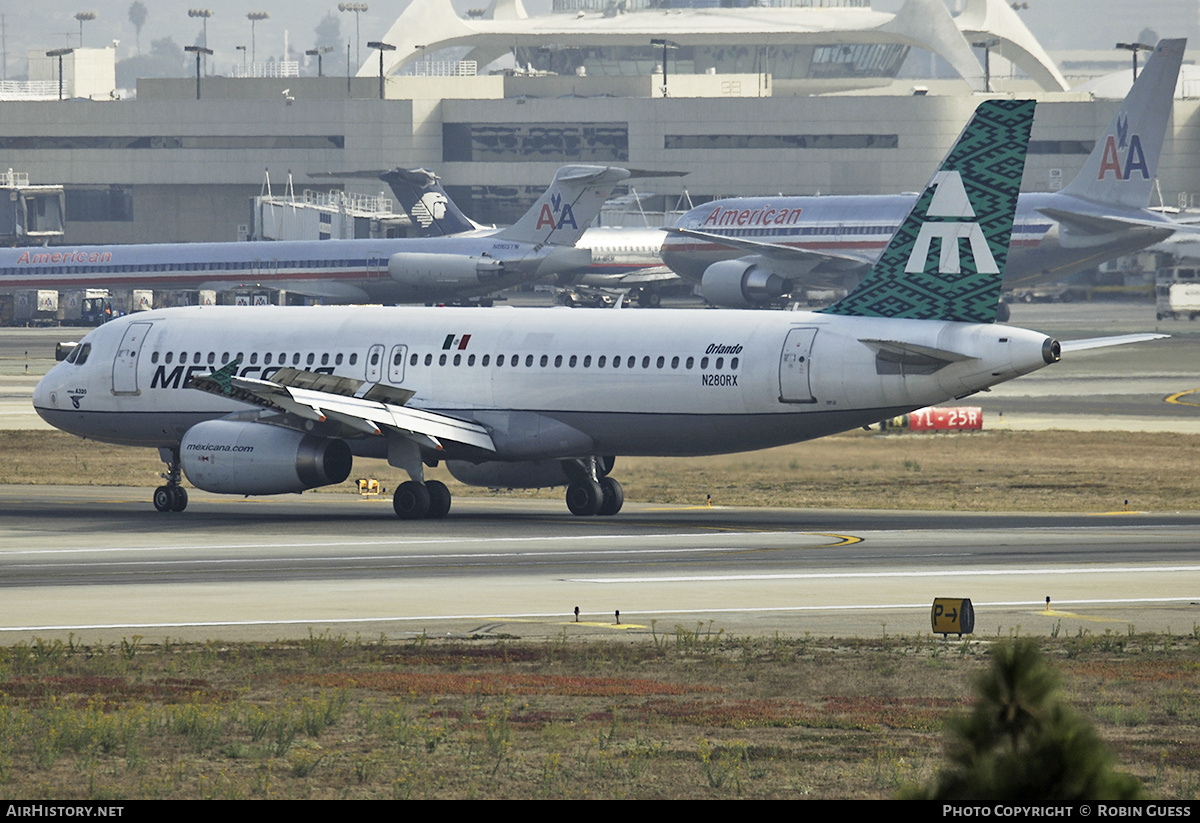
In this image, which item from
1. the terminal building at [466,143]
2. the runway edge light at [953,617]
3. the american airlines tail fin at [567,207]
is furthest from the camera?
the terminal building at [466,143]

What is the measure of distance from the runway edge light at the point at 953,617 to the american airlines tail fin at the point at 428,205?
113 meters

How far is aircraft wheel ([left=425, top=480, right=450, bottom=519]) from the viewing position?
3947 centimetres

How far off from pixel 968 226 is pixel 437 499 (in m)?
13.3

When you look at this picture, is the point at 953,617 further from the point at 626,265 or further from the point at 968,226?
the point at 626,265

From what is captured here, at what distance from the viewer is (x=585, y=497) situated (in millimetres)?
39938

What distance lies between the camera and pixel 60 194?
582 feet

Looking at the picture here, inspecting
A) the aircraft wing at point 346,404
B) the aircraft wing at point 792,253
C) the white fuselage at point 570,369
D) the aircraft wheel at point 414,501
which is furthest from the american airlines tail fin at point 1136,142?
the aircraft wheel at point 414,501

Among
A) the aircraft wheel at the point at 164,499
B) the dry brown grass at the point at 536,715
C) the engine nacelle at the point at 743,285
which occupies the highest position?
the engine nacelle at the point at 743,285

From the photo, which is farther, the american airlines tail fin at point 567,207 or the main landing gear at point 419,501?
the american airlines tail fin at point 567,207

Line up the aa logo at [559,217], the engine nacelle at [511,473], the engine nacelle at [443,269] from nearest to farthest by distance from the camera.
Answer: the engine nacelle at [511,473] < the aa logo at [559,217] < the engine nacelle at [443,269]

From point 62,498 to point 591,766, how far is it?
33472mm

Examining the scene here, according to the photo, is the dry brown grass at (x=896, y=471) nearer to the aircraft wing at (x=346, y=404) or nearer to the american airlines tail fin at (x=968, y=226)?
the aircraft wing at (x=346, y=404)

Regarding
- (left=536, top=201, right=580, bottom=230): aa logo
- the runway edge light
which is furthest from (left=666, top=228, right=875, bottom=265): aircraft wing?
the runway edge light

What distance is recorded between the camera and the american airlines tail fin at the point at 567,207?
104 metres
